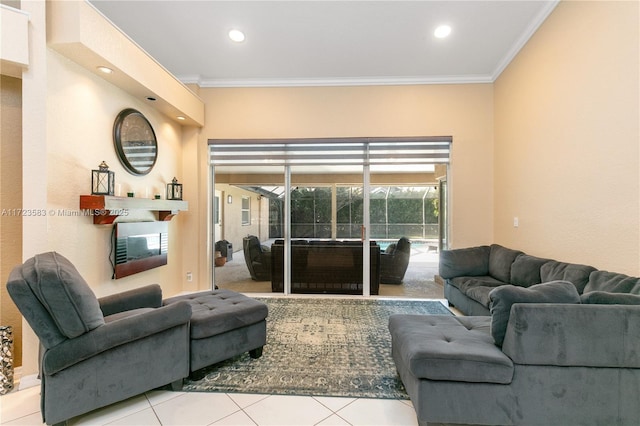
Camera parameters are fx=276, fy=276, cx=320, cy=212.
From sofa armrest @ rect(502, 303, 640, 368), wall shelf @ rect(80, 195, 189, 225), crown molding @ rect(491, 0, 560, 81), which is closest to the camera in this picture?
sofa armrest @ rect(502, 303, 640, 368)

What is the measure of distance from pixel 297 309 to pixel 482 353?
249cm

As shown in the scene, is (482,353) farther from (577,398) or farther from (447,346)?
(577,398)

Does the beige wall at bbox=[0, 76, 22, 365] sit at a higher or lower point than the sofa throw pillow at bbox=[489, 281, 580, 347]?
higher

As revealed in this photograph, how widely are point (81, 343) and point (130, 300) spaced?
27.5 inches

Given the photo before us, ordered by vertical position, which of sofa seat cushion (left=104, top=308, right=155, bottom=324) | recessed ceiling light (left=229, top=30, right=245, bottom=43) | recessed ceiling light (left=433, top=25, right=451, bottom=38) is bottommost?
sofa seat cushion (left=104, top=308, right=155, bottom=324)

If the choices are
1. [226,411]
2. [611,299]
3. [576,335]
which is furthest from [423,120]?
[226,411]

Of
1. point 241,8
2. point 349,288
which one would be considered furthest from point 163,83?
point 349,288

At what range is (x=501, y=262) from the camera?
11.3ft

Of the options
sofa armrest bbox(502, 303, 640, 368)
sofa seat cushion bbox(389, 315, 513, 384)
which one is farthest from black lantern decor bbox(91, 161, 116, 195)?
sofa armrest bbox(502, 303, 640, 368)

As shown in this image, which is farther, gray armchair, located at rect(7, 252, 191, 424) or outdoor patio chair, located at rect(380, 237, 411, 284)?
outdoor patio chair, located at rect(380, 237, 411, 284)

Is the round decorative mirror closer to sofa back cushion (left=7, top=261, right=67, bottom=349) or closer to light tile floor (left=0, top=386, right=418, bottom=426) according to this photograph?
sofa back cushion (left=7, top=261, right=67, bottom=349)

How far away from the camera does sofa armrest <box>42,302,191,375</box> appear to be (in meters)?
1.63

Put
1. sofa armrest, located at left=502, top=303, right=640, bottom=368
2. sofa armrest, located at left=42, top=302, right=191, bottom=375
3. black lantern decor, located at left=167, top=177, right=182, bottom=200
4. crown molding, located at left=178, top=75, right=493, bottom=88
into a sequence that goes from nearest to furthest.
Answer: sofa armrest, located at left=502, top=303, right=640, bottom=368
sofa armrest, located at left=42, top=302, right=191, bottom=375
black lantern decor, located at left=167, top=177, right=182, bottom=200
crown molding, located at left=178, top=75, right=493, bottom=88

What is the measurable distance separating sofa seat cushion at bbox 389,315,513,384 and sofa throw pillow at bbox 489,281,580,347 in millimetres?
133
